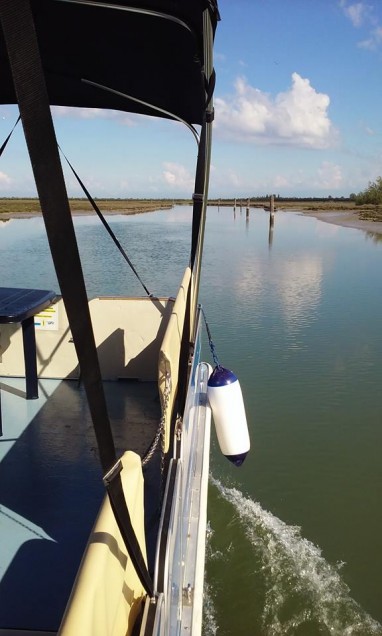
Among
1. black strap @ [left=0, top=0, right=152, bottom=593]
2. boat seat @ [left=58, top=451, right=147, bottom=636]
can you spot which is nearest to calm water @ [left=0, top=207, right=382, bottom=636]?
boat seat @ [left=58, top=451, right=147, bottom=636]

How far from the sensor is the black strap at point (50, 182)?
0.91 m

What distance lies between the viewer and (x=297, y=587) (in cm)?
388

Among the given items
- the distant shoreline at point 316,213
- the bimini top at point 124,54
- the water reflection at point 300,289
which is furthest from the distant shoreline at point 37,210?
the bimini top at point 124,54

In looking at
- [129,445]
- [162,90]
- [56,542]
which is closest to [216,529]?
[129,445]

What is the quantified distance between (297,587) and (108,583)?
294 cm

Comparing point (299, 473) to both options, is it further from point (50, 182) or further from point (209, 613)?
point (50, 182)

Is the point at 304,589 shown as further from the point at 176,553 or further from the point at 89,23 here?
the point at 89,23

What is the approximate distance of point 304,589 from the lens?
3869 millimetres

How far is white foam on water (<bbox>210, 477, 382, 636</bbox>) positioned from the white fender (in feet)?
3.23

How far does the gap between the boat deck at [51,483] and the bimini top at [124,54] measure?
2396 millimetres

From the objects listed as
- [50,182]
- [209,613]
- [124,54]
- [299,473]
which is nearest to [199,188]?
[124,54]

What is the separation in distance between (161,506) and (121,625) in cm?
52

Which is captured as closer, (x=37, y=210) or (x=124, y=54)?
(x=124, y=54)

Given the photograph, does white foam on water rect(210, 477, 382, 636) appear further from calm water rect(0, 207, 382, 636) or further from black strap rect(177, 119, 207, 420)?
black strap rect(177, 119, 207, 420)
